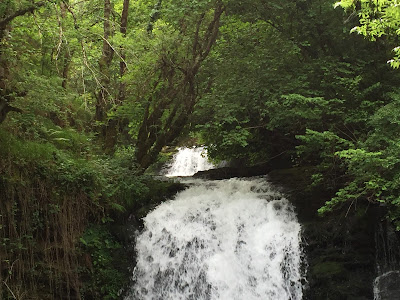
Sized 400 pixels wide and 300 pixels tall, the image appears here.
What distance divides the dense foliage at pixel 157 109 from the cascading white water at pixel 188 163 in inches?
164

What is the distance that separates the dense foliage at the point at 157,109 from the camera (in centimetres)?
689

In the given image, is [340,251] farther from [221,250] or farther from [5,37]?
[5,37]

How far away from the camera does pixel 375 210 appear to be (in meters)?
8.27

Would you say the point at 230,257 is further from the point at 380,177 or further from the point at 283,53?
the point at 283,53

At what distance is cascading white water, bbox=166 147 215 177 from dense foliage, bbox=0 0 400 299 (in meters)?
4.18

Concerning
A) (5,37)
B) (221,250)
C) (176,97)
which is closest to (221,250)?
(221,250)

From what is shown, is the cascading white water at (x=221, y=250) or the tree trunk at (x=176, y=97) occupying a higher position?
the tree trunk at (x=176, y=97)

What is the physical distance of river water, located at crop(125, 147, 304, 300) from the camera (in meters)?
7.81

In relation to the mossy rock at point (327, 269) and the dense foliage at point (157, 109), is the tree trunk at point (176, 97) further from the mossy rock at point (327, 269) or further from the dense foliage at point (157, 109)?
the mossy rock at point (327, 269)

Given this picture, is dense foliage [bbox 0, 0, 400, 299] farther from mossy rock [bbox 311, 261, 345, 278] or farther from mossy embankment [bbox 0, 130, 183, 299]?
mossy rock [bbox 311, 261, 345, 278]

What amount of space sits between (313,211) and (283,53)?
4354 mm

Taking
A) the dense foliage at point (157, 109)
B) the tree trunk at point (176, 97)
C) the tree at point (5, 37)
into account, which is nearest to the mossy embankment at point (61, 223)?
the dense foliage at point (157, 109)

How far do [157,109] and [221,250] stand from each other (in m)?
4.55

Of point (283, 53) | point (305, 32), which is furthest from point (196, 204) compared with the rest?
point (305, 32)
